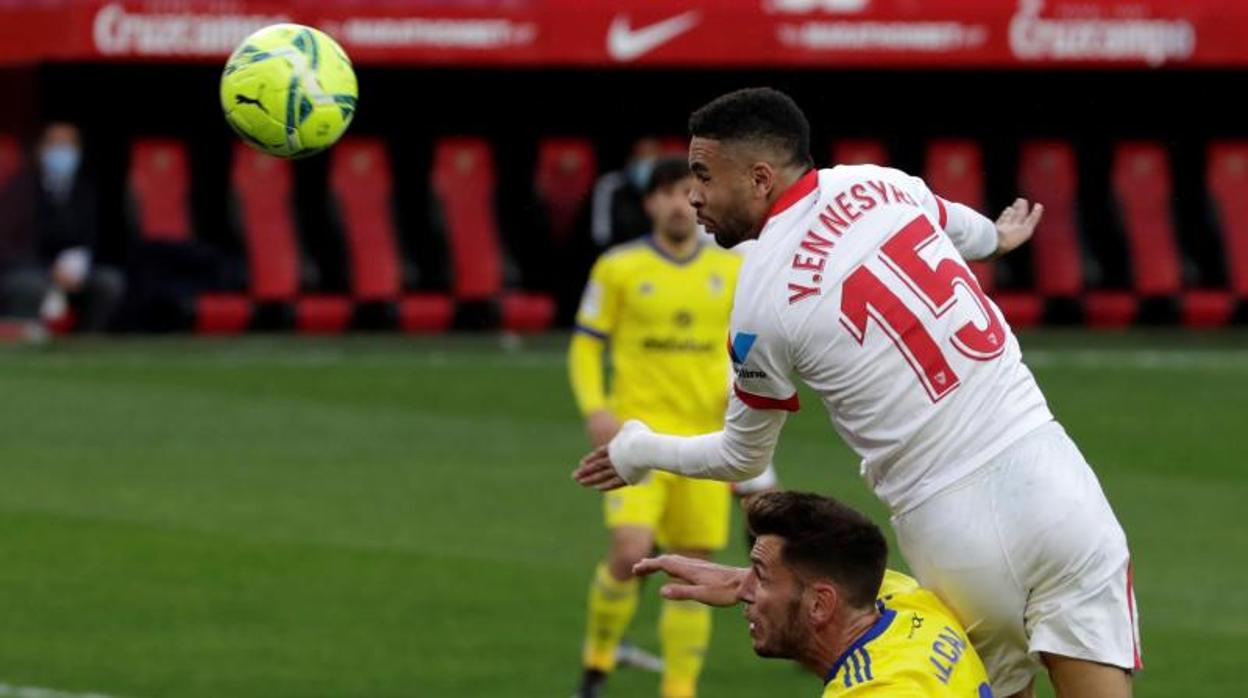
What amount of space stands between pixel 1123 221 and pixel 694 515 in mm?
17866

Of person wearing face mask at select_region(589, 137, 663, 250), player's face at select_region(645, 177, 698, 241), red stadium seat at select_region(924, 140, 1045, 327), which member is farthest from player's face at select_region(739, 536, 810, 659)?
red stadium seat at select_region(924, 140, 1045, 327)

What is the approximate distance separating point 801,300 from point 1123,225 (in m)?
22.2

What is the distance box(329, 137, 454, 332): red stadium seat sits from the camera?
27.6 metres

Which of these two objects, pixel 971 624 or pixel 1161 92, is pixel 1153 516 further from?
pixel 1161 92

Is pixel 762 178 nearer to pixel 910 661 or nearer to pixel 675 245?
pixel 910 661

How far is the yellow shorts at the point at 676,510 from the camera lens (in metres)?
12.1

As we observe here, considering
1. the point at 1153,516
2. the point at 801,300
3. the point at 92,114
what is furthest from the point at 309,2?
the point at 801,300

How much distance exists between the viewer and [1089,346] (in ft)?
88.8

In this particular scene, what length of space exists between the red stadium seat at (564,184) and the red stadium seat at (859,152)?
8.76 ft

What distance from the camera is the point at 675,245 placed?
41.9 ft

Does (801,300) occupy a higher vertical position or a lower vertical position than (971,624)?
higher

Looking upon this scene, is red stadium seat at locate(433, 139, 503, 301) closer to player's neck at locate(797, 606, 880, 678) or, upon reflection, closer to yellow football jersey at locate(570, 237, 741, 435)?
yellow football jersey at locate(570, 237, 741, 435)

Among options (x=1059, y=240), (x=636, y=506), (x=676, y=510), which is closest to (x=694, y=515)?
(x=676, y=510)

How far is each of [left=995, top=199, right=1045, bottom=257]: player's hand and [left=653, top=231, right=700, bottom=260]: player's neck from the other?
4.13m
